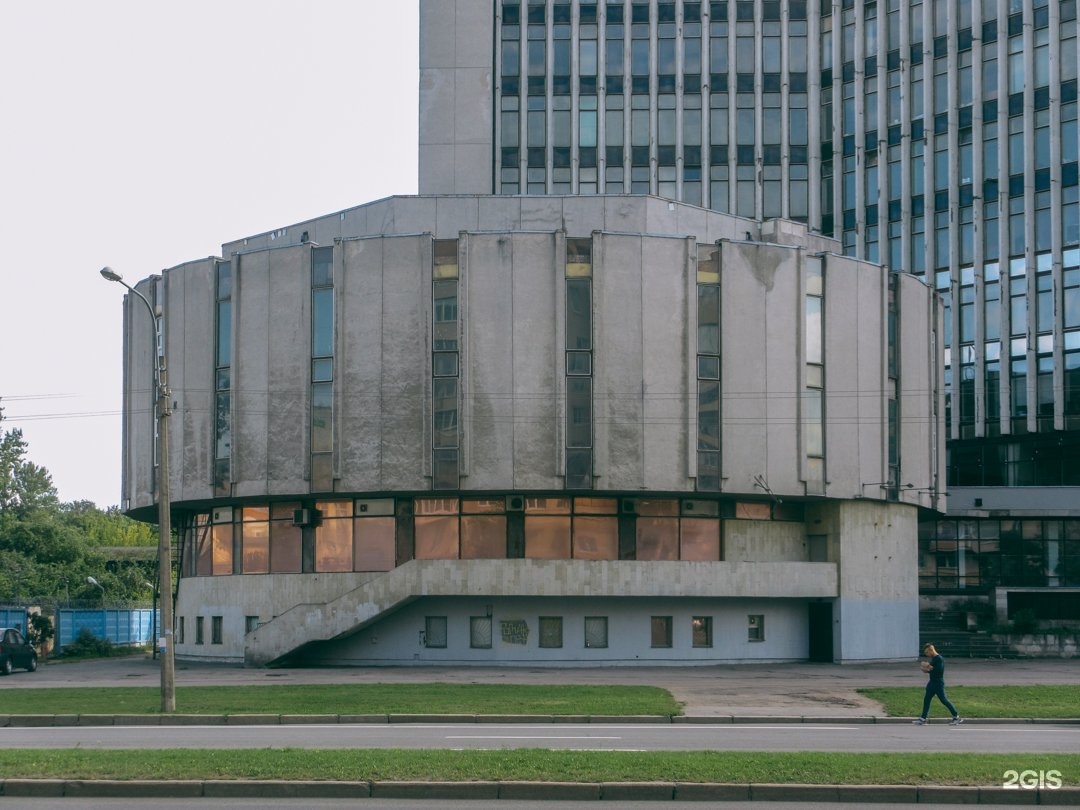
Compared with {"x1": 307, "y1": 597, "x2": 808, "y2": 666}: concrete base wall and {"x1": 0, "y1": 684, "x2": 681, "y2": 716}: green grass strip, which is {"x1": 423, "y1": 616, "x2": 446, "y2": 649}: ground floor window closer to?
{"x1": 307, "y1": 597, "x2": 808, "y2": 666}: concrete base wall

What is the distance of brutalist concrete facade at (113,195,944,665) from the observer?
157 ft

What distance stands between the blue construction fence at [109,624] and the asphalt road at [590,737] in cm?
3846

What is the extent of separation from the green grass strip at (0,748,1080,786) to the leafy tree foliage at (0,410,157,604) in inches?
2067

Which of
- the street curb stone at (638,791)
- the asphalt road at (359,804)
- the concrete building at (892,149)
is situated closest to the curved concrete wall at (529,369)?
the concrete building at (892,149)

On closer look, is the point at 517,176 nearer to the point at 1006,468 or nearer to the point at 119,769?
the point at 1006,468

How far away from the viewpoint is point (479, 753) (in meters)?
20.2

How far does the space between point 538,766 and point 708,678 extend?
23.4 m

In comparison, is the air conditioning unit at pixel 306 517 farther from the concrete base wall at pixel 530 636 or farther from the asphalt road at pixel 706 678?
the asphalt road at pixel 706 678

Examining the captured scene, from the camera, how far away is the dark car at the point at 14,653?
46969 millimetres

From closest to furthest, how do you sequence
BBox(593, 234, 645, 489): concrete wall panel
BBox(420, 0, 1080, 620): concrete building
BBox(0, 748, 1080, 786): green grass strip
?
BBox(0, 748, 1080, 786): green grass strip
BBox(593, 234, 645, 489): concrete wall panel
BBox(420, 0, 1080, 620): concrete building

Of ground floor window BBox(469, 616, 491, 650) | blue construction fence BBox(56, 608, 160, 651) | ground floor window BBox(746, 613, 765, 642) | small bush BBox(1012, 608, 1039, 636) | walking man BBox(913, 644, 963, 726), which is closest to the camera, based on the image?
walking man BBox(913, 644, 963, 726)

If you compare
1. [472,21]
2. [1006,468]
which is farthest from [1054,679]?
[472,21]

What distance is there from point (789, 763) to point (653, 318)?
3053 centimetres

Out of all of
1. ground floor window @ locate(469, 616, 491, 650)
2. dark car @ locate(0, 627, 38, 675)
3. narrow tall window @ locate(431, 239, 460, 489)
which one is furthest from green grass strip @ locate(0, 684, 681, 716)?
narrow tall window @ locate(431, 239, 460, 489)
